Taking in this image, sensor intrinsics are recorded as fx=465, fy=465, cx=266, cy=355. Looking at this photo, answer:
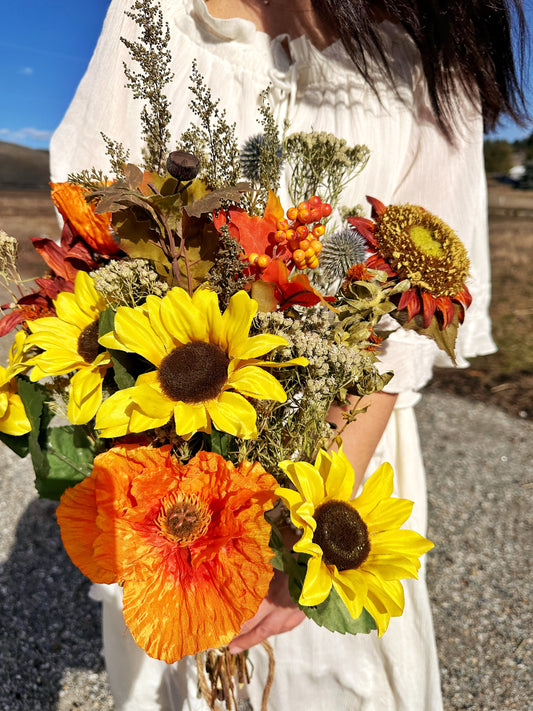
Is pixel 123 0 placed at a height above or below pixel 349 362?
above

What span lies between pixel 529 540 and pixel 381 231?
2771mm

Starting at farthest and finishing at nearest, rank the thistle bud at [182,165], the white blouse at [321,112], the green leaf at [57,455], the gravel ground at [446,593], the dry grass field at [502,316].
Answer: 1. the dry grass field at [502,316]
2. the gravel ground at [446,593]
3. the white blouse at [321,112]
4. the green leaf at [57,455]
5. the thistle bud at [182,165]

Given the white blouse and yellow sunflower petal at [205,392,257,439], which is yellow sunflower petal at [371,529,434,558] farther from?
the white blouse

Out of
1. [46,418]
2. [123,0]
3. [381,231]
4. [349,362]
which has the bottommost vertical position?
[46,418]

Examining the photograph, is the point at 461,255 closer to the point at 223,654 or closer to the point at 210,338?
the point at 210,338

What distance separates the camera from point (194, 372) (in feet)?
1.58

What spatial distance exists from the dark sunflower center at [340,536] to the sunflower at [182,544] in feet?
0.27

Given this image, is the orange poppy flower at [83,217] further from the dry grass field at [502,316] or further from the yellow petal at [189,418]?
the yellow petal at [189,418]

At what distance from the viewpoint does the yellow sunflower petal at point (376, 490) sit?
1.88 feet

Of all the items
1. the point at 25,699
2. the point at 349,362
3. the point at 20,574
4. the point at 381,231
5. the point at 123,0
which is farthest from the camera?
the point at 20,574

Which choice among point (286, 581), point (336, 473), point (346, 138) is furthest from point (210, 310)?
point (346, 138)

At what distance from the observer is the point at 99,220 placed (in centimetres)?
56

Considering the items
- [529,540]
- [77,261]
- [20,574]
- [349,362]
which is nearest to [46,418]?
[77,261]

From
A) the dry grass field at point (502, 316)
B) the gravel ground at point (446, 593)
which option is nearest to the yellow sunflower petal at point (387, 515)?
the dry grass field at point (502, 316)
